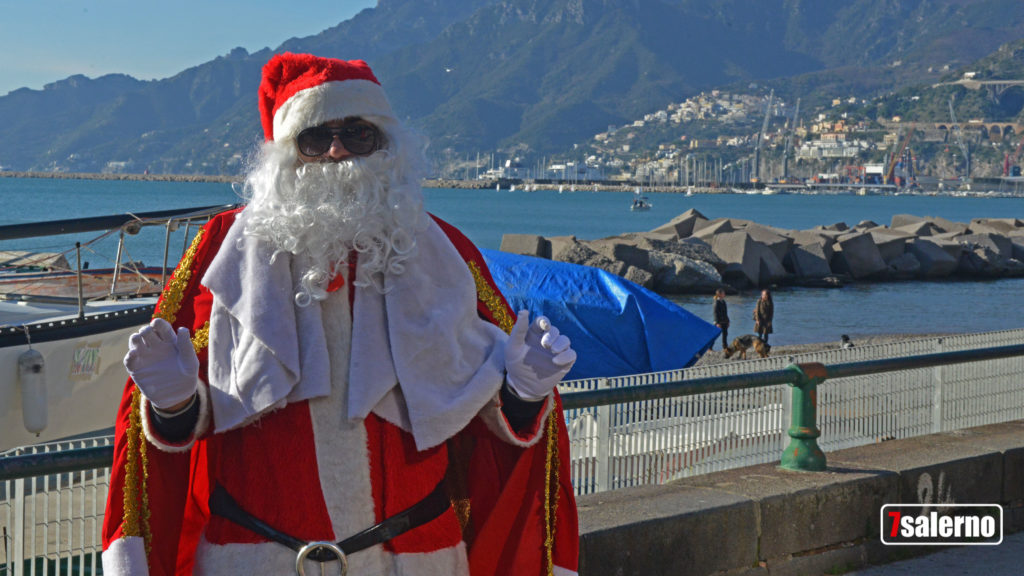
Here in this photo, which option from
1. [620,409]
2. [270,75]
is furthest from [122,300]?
[270,75]

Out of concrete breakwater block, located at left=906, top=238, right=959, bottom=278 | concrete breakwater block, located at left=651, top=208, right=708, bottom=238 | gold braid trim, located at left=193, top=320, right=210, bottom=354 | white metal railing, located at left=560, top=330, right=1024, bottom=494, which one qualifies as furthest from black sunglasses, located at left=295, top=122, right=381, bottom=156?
concrete breakwater block, located at left=906, top=238, right=959, bottom=278

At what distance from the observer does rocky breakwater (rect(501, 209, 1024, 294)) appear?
37875 mm

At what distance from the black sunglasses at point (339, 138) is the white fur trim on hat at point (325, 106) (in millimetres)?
27

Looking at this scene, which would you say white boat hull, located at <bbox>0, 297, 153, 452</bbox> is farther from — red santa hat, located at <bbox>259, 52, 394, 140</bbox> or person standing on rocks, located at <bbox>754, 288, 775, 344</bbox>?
person standing on rocks, located at <bbox>754, 288, 775, 344</bbox>

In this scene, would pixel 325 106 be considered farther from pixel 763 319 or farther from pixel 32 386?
pixel 763 319

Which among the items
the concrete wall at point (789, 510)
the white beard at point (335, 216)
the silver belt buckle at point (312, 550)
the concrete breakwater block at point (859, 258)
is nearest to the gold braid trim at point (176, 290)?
the white beard at point (335, 216)

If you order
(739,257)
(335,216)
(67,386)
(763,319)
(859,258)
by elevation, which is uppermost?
(859,258)

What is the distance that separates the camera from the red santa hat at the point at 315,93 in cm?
262

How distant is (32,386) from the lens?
9359 millimetres

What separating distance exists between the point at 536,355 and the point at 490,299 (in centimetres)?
32

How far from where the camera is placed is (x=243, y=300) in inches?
96.3

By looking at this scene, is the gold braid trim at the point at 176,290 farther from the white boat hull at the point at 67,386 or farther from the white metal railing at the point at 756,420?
the white boat hull at the point at 67,386

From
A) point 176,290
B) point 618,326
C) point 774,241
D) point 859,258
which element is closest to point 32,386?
point 176,290

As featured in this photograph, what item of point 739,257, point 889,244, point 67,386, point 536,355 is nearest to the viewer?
point 536,355
